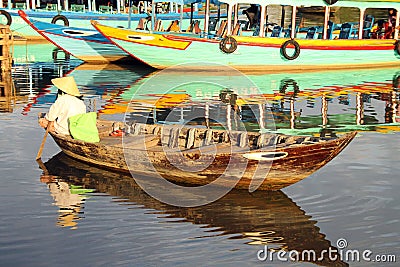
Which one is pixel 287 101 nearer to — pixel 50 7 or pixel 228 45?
pixel 228 45

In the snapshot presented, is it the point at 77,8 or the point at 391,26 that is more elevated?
the point at 77,8

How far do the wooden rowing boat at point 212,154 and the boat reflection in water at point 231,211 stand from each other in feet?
0.82

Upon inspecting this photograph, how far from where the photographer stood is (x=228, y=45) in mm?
24281

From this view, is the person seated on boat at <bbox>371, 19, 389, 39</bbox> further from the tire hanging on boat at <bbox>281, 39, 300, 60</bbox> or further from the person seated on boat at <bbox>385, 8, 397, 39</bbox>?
the tire hanging on boat at <bbox>281, 39, 300, 60</bbox>

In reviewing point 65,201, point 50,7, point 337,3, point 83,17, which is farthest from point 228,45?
point 50,7

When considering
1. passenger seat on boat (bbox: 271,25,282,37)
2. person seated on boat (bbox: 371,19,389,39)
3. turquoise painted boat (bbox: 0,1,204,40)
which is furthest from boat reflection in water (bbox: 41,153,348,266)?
turquoise painted boat (bbox: 0,1,204,40)

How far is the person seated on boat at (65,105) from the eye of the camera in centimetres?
1098

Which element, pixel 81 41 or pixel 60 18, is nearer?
pixel 81 41

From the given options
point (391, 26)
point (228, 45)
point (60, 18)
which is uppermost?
point (391, 26)

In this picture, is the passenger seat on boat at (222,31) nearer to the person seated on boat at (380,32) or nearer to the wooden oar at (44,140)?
the person seated on boat at (380,32)

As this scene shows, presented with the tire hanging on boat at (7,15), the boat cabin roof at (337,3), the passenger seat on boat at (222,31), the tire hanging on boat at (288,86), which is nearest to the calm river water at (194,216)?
the tire hanging on boat at (288,86)

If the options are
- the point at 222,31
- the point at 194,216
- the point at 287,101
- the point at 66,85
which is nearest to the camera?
the point at 194,216

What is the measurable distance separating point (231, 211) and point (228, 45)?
51.8 feet

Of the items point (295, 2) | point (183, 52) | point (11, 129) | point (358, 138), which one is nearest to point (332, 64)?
point (295, 2)
